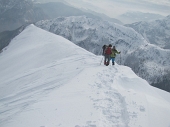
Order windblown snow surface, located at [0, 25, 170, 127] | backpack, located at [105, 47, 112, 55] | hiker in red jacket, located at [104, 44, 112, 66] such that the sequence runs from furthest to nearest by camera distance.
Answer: backpack, located at [105, 47, 112, 55], hiker in red jacket, located at [104, 44, 112, 66], windblown snow surface, located at [0, 25, 170, 127]

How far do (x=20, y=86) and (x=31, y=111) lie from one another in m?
7.44

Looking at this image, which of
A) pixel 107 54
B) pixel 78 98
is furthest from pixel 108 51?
pixel 78 98

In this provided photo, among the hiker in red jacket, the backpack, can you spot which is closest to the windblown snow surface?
the hiker in red jacket

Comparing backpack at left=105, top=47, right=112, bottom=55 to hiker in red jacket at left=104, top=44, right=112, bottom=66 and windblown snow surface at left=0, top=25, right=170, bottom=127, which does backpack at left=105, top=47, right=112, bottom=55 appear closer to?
hiker in red jacket at left=104, top=44, right=112, bottom=66

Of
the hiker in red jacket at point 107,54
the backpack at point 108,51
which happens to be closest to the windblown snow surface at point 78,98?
the hiker in red jacket at point 107,54

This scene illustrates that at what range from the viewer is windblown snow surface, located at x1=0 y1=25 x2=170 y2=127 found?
1130cm

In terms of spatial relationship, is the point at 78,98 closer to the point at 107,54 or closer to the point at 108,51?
the point at 107,54

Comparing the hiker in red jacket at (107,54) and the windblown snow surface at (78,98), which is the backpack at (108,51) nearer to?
the hiker in red jacket at (107,54)

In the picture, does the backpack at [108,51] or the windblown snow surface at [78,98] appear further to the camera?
the backpack at [108,51]

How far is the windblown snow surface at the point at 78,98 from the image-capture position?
11.3 meters

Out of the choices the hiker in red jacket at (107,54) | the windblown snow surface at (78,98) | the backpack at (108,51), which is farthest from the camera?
the backpack at (108,51)

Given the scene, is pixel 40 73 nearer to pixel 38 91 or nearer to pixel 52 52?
pixel 38 91

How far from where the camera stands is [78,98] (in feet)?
44.9

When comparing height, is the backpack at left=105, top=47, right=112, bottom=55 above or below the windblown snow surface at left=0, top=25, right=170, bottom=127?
above
